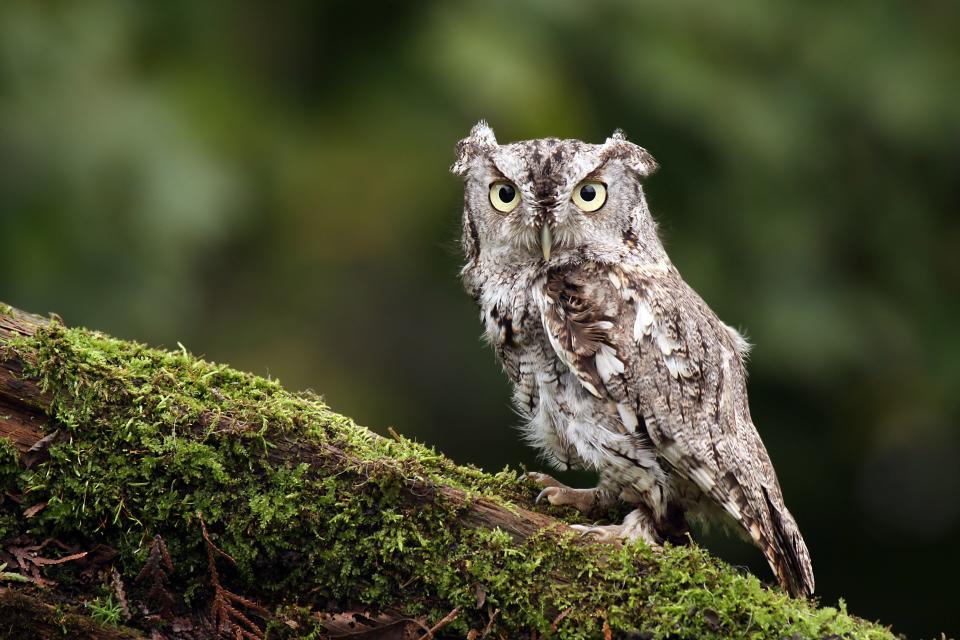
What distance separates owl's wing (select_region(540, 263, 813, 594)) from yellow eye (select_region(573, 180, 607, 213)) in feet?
0.80

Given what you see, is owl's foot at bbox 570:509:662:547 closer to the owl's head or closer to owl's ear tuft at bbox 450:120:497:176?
the owl's head

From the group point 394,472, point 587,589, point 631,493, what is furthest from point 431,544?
point 631,493

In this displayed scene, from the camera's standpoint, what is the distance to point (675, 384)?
2891 millimetres

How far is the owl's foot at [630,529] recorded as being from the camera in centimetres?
256

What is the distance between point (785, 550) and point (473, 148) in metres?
1.66

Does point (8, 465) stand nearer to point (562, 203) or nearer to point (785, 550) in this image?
point (562, 203)

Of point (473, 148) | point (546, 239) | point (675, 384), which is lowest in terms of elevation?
point (675, 384)

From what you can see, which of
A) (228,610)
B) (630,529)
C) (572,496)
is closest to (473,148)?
(572,496)

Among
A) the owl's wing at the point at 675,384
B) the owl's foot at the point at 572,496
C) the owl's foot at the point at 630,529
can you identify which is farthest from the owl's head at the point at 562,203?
the owl's foot at the point at 630,529

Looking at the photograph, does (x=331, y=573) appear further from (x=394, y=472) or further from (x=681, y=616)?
(x=681, y=616)

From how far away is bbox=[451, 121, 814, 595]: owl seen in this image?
2844mm

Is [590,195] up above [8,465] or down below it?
above

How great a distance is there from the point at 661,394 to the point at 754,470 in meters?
0.37

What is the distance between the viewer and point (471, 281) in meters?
3.41
